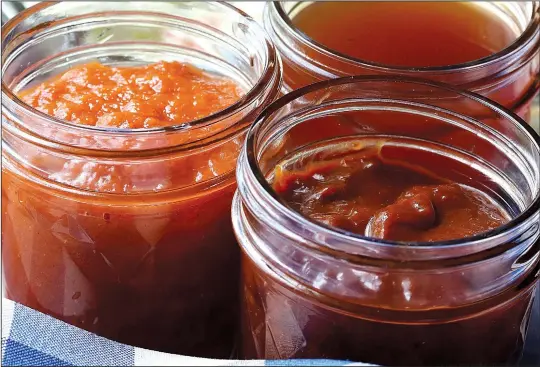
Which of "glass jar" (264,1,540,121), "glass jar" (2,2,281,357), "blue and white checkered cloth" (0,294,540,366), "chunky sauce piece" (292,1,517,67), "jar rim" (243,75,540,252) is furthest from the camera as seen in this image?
"chunky sauce piece" (292,1,517,67)

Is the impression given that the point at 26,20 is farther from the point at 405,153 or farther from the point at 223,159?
the point at 405,153

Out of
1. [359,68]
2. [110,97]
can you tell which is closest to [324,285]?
[359,68]

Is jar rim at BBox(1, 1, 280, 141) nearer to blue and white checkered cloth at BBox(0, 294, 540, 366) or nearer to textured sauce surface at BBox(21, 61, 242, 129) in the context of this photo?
textured sauce surface at BBox(21, 61, 242, 129)

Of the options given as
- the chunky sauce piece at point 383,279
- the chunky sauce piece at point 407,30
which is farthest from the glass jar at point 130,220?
the chunky sauce piece at point 407,30

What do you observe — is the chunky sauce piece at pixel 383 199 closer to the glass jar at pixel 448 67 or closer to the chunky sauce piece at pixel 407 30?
the glass jar at pixel 448 67

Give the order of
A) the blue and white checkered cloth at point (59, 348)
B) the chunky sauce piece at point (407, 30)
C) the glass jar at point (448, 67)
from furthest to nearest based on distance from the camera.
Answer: the chunky sauce piece at point (407, 30), the glass jar at point (448, 67), the blue and white checkered cloth at point (59, 348)

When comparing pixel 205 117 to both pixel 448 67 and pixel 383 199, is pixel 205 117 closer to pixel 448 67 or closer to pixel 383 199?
pixel 383 199

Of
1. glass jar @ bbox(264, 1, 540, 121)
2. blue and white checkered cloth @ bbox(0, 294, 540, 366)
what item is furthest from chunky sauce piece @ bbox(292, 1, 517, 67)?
blue and white checkered cloth @ bbox(0, 294, 540, 366)
